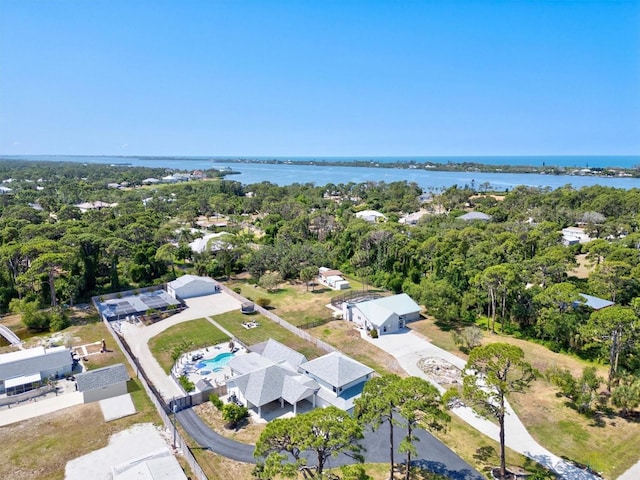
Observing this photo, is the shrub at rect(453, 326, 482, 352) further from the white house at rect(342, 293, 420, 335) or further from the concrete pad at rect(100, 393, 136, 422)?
the concrete pad at rect(100, 393, 136, 422)

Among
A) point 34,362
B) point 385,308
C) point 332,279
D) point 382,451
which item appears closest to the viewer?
point 382,451

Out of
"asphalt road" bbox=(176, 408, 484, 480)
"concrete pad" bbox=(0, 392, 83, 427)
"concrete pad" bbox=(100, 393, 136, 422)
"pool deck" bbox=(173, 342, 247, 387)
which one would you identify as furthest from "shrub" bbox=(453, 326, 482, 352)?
"concrete pad" bbox=(0, 392, 83, 427)

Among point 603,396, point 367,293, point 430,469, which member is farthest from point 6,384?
point 603,396

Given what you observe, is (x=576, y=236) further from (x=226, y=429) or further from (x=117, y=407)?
(x=117, y=407)

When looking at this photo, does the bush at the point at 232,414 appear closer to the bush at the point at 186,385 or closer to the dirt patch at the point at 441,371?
the bush at the point at 186,385

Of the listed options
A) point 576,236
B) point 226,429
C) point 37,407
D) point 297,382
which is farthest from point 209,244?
point 576,236

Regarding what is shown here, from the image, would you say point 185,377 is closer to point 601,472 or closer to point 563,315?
point 601,472
